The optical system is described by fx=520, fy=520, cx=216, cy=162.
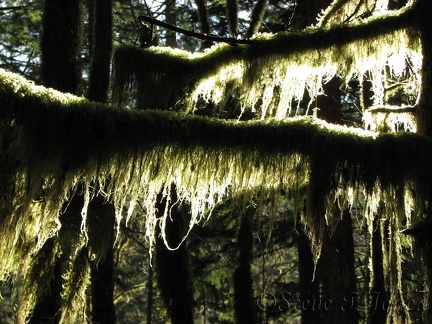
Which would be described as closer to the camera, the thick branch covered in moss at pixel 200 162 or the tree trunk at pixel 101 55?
the thick branch covered in moss at pixel 200 162

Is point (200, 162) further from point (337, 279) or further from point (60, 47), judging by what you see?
point (337, 279)

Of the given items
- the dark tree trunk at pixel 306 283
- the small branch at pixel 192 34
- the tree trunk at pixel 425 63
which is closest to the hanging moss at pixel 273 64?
the tree trunk at pixel 425 63

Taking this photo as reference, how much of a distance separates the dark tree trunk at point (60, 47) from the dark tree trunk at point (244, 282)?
6.76 meters

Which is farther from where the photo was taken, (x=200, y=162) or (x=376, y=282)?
(x=376, y=282)

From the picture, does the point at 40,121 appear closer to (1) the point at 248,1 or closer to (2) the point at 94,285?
(2) the point at 94,285

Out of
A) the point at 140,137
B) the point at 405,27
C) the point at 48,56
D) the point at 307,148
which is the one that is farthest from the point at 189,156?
the point at 48,56

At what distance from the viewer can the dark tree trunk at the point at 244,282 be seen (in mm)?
11500

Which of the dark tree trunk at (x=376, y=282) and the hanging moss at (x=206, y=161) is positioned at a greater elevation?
the hanging moss at (x=206, y=161)

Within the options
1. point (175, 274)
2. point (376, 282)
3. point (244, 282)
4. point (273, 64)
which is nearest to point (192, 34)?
point (273, 64)

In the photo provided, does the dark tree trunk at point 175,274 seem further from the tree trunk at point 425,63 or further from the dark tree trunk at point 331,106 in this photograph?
the tree trunk at point 425,63

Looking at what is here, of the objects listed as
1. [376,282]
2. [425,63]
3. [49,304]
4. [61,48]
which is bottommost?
[49,304]

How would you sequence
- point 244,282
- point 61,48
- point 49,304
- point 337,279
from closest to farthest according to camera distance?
point 61,48
point 49,304
point 337,279
point 244,282

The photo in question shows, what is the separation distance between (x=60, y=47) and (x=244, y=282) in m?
7.68

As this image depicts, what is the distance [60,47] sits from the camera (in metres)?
5.48
